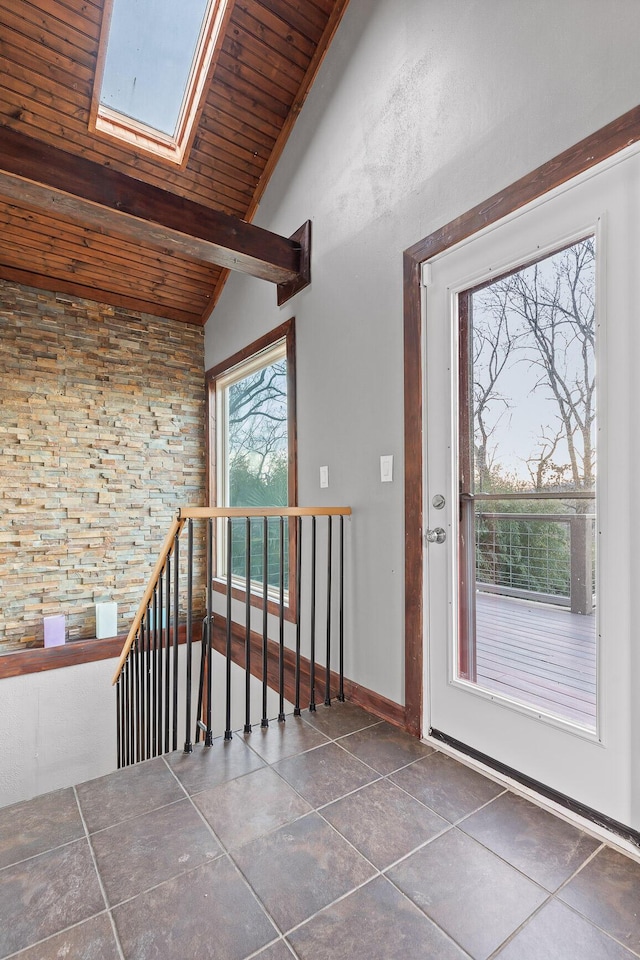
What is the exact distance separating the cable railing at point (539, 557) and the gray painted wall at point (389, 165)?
45cm

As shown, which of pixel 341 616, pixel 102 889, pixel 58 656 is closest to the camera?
pixel 102 889

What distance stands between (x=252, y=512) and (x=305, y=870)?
1228 millimetres

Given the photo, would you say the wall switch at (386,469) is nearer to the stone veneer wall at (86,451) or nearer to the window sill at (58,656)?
the stone veneer wall at (86,451)

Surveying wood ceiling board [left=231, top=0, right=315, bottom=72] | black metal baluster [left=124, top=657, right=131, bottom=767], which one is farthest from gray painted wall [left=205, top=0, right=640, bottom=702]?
black metal baluster [left=124, top=657, right=131, bottom=767]

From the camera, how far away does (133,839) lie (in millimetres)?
1428

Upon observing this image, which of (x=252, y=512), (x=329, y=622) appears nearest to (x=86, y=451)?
(x=252, y=512)

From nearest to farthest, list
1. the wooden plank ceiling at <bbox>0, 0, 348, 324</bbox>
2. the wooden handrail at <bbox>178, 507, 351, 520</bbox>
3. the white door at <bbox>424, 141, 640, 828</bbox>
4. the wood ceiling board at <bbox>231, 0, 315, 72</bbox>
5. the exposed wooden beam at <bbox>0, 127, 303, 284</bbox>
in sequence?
1. the white door at <bbox>424, 141, 640, 828</bbox>
2. the wooden handrail at <bbox>178, 507, 351, 520</bbox>
3. the exposed wooden beam at <bbox>0, 127, 303, 284</bbox>
4. the wooden plank ceiling at <bbox>0, 0, 348, 324</bbox>
5. the wood ceiling board at <bbox>231, 0, 315, 72</bbox>

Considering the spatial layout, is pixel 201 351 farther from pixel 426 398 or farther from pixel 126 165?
pixel 426 398

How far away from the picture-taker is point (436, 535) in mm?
2035

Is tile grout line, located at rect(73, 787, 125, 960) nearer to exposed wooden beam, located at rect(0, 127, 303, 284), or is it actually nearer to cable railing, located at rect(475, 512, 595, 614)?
cable railing, located at rect(475, 512, 595, 614)

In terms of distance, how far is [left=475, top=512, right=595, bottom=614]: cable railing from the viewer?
158 centimetres

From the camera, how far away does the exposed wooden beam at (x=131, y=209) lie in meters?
2.22

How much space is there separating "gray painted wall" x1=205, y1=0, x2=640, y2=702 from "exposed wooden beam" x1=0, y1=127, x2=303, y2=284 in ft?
1.02

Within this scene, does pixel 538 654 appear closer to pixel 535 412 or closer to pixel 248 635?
pixel 535 412
